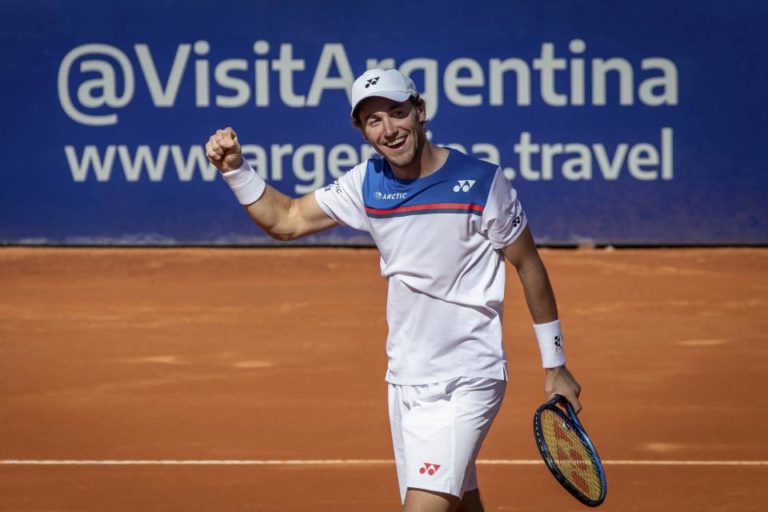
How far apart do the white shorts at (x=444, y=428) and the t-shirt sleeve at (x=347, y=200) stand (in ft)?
1.78

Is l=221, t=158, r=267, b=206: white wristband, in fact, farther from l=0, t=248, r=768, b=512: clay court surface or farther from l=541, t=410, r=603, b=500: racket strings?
l=0, t=248, r=768, b=512: clay court surface

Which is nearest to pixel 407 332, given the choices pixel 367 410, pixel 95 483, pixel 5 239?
pixel 95 483

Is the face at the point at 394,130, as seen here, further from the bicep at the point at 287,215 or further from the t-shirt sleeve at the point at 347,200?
the bicep at the point at 287,215

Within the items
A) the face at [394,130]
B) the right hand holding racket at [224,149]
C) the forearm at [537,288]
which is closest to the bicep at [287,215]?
the right hand holding racket at [224,149]

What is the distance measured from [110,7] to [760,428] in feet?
29.0

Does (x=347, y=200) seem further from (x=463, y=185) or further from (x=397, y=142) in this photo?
(x=463, y=185)

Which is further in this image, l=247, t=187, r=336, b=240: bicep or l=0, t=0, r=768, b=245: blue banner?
l=0, t=0, r=768, b=245: blue banner

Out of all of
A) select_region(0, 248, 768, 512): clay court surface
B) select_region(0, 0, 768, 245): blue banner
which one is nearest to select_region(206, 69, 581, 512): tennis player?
select_region(0, 248, 768, 512): clay court surface

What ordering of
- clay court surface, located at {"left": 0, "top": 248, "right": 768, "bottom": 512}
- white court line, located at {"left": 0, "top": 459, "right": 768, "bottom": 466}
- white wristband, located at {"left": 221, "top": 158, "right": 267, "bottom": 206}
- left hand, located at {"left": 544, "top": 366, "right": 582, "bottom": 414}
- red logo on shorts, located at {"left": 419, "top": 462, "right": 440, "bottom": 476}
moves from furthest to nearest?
white court line, located at {"left": 0, "top": 459, "right": 768, "bottom": 466}, clay court surface, located at {"left": 0, "top": 248, "right": 768, "bottom": 512}, white wristband, located at {"left": 221, "top": 158, "right": 267, "bottom": 206}, left hand, located at {"left": 544, "top": 366, "right": 582, "bottom": 414}, red logo on shorts, located at {"left": 419, "top": 462, "right": 440, "bottom": 476}

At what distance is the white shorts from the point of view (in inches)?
159

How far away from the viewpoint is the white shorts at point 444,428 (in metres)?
4.04

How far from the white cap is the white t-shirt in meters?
0.24

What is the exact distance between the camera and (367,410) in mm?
7898

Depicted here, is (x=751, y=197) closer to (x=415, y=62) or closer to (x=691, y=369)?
(x=415, y=62)
